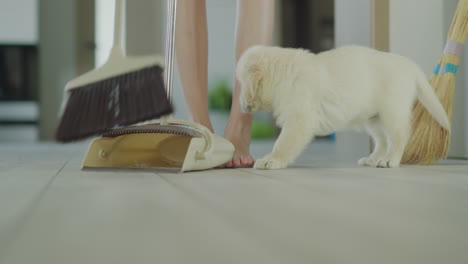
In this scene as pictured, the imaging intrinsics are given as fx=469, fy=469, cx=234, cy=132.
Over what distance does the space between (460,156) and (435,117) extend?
0.44m

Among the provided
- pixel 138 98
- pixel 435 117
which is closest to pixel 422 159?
pixel 435 117

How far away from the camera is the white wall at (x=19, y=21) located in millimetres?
5250

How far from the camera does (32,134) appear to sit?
517cm

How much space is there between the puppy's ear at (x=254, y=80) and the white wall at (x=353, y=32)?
0.78 meters

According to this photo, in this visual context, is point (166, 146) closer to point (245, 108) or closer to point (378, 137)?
point (245, 108)

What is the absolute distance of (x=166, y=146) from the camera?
129 cm

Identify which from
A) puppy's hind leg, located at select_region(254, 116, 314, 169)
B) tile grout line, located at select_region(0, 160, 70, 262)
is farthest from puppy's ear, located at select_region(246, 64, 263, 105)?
tile grout line, located at select_region(0, 160, 70, 262)

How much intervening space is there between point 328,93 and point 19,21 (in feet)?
16.2

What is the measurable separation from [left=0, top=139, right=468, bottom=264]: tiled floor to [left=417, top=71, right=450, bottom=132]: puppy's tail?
60 centimetres

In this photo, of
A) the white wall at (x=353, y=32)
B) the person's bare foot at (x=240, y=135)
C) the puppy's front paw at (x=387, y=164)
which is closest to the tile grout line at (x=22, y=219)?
the person's bare foot at (x=240, y=135)

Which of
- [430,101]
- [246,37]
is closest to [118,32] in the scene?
[246,37]

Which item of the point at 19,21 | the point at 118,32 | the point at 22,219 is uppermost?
the point at 19,21

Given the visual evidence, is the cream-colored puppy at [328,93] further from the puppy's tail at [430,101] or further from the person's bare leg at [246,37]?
the person's bare leg at [246,37]

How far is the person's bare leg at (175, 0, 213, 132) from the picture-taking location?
4.74ft
